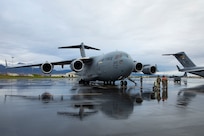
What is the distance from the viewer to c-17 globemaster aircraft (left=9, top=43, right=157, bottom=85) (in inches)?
760

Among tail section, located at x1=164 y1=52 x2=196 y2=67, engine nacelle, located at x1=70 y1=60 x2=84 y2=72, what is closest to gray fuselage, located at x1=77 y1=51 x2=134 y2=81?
engine nacelle, located at x1=70 y1=60 x2=84 y2=72

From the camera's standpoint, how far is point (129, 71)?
19.1 meters

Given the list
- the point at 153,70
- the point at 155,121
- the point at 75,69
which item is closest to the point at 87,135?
the point at 155,121

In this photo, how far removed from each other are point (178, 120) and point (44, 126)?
3.54m

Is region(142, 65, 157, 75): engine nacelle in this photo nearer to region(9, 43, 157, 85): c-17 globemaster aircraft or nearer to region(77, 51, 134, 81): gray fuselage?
region(9, 43, 157, 85): c-17 globemaster aircraft

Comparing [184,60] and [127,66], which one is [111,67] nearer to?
[127,66]

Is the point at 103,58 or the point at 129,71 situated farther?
the point at 103,58

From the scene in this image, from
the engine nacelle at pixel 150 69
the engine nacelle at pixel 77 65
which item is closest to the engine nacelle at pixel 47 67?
the engine nacelle at pixel 77 65

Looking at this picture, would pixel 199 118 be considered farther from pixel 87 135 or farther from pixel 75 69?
pixel 75 69

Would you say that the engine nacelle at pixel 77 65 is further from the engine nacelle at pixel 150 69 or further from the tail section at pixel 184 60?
the tail section at pixel 184 60

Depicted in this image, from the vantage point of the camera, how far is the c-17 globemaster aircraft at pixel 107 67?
1931 cm

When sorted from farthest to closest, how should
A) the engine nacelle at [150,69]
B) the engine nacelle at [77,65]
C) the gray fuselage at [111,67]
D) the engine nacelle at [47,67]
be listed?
the engine nacelle at [150,69] → the engine nacelle at [47,67] → the engine nacelle at [77,65] → the gray fuselage at [111,67]

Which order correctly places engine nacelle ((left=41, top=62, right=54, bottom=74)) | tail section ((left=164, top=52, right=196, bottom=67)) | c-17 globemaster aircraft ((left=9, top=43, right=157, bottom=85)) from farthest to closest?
tail section ((left=164, top=52, right=196, bottom=67)), engine nacelle ((left=41, top=62, right=54, bottom=74)), c-17 globemaster aircraft ((left=9, top=43, right=157, bottom=85))

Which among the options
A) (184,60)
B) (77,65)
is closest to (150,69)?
(77,65)
